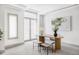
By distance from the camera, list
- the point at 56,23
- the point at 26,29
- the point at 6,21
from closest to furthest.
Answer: the point at 6,21
the point at 26,29
the point at 56,23

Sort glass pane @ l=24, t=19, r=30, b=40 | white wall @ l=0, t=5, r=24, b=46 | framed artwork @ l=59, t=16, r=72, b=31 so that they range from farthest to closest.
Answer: framed artwork @ l=59, t=16, r=72, b=31 → glass pane @ l=24, t=19, r=30, b=40 → white wall @ l=0, t=5, r=24, b=46

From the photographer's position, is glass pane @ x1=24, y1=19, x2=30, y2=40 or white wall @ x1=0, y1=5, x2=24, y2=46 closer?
white wall @ x1=0, y1=5, x2=24, y2=46

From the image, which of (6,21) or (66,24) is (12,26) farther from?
(66,24)

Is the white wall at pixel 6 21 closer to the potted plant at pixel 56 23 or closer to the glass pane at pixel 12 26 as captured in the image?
the glass pane at pixel 12 26

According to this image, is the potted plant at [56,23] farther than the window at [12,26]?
Yes

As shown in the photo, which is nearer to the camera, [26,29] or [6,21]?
[6,21]

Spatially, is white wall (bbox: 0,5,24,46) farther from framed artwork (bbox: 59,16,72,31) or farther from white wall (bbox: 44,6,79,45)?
framed artwork (bbox: 59,16,72,31)

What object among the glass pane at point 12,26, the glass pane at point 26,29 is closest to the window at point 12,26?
the glass pane at point 12,26

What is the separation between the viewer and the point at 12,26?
303cm

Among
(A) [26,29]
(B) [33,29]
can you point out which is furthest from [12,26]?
(B) [33,29]

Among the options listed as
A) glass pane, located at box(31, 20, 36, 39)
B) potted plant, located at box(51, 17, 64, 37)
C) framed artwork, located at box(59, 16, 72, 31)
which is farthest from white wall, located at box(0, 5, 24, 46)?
framed artwork, located at box(59, 16, 72, 31)

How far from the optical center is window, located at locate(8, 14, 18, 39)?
2.99m

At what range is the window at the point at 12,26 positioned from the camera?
2989mm
